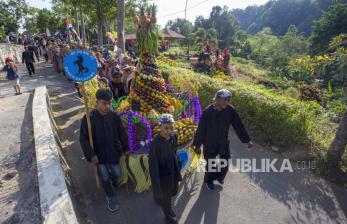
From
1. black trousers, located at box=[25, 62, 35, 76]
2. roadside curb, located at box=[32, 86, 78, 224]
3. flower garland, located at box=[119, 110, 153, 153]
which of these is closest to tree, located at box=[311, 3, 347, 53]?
black trousers, located at box=[25, 62, 35, 76]

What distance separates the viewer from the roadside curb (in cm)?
277

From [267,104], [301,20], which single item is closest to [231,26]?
[301,20]

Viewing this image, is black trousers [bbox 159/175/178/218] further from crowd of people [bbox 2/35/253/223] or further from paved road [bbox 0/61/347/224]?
paved road [bbox 0/61/347/224]

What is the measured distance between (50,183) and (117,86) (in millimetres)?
2748

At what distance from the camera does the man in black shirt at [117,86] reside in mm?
5418

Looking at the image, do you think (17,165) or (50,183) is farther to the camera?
(17,165)

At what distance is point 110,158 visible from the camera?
3566mm

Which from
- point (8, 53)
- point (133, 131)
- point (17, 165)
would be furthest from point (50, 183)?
point (8, 53)

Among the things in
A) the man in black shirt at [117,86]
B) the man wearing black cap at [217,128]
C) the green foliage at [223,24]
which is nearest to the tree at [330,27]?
the green foliage at [223,24]

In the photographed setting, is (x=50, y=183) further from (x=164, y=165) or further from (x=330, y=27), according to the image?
(x=330, y=27)

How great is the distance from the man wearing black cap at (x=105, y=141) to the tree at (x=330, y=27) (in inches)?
1235

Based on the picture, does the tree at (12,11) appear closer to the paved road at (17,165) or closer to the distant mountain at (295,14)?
the paved road at (17,165)

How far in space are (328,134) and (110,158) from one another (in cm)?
485

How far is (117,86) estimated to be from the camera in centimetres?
551
